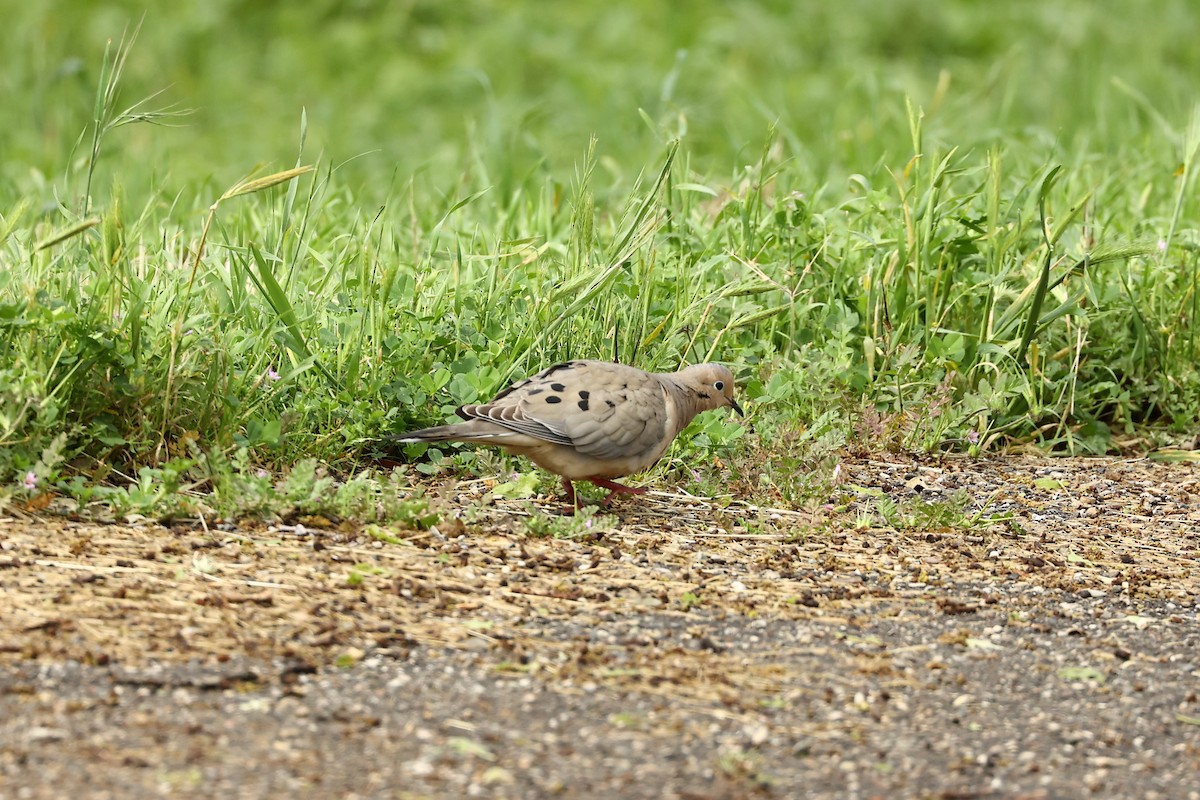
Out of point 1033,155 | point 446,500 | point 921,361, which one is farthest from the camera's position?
point 1033,155

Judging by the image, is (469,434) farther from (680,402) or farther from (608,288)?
(608,288)

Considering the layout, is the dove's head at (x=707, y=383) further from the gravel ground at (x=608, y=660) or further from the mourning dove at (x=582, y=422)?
the gravel ground at (x=608, y=660)

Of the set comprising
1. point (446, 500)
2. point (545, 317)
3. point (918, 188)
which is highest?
point (918, 188)

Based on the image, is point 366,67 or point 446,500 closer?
point 446,500

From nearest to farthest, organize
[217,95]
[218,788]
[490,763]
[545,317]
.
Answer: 1. [218,788]
2. [490,763]
3. [545,317]
4. [217,95]

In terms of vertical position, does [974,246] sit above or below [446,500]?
above

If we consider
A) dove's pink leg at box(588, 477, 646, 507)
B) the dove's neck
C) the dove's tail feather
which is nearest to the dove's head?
the dove's neck

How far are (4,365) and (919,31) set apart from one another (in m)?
9.81

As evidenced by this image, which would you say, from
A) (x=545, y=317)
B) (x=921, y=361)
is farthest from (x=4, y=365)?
(x=921, y=361)

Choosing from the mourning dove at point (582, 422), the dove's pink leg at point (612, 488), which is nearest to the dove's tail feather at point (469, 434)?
the mourning dove at point (582, 422)

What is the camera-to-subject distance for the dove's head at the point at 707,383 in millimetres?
4738

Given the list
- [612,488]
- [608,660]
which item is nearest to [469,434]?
[612,488]

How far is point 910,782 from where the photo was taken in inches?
112

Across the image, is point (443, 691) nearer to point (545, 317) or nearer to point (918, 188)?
point (545, 317)
